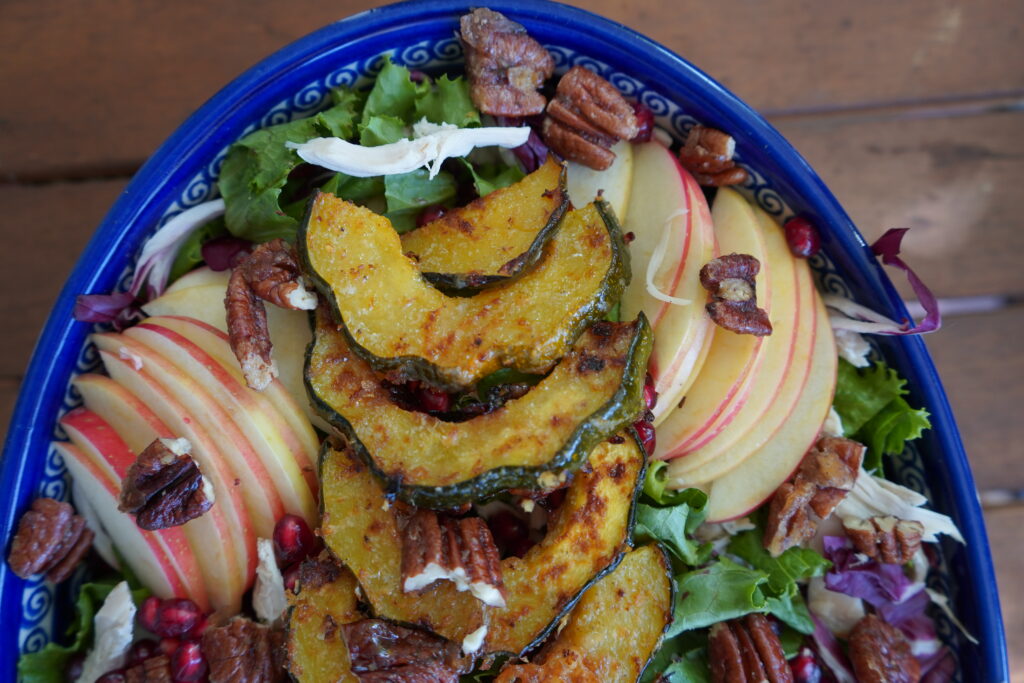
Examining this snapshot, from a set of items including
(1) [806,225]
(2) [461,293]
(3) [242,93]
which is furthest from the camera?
(1) [806,225]

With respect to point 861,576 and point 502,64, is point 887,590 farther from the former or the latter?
point 502,64

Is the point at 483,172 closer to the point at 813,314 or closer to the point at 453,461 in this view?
the point at 453,461

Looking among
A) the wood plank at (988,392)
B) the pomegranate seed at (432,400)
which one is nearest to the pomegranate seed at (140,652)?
the pomegranate seed at (432,400)

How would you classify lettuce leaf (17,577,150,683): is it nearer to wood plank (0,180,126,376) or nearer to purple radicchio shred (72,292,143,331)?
purple radicchio shred (72,292,143,331)

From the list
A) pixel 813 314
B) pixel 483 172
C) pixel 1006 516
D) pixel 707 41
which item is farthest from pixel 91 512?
pixel 1006 516

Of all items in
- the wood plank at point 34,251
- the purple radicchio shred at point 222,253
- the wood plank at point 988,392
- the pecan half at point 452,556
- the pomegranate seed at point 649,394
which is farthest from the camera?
the wood plank at point 988,392

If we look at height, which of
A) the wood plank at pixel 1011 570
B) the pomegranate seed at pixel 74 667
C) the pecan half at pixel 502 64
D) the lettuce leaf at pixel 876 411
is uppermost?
the pecan half at pixel 502 64

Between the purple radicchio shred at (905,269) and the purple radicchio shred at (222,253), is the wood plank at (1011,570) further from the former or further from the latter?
the purple radicchio shred at (222,253)

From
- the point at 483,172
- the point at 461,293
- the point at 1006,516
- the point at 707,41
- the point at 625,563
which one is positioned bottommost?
the point at 1006,516
